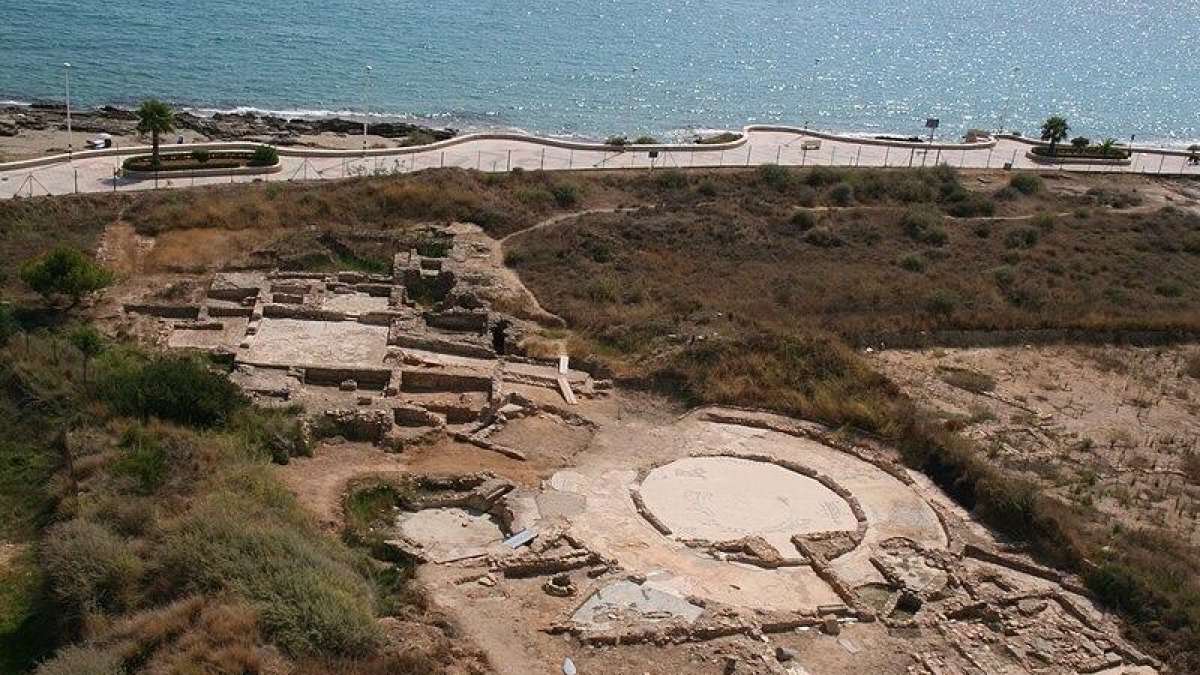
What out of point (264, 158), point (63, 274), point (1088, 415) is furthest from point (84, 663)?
point (264, 158)

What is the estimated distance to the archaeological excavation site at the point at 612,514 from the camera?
18.0 metres

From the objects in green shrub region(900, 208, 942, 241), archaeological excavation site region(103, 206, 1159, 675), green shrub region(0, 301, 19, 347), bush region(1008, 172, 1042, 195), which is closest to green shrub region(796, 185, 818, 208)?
green shrub region(900, 208, 942, 241)

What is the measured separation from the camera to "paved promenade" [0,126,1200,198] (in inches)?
1597

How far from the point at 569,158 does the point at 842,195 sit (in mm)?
12609

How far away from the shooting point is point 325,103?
68.3 metres

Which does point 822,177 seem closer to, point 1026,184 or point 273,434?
point 1026,184

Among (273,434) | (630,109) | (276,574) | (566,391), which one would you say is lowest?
(273,434)

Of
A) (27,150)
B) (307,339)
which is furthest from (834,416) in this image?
(27,150)

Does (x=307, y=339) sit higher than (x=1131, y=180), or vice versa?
(x=1131, y=180)

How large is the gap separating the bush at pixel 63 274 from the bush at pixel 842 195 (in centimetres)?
3007

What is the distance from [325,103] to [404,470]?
5037cm

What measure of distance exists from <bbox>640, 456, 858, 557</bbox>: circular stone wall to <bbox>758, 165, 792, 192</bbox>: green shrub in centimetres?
2640

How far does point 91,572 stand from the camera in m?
17.0

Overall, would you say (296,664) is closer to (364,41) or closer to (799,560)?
(799,560)
